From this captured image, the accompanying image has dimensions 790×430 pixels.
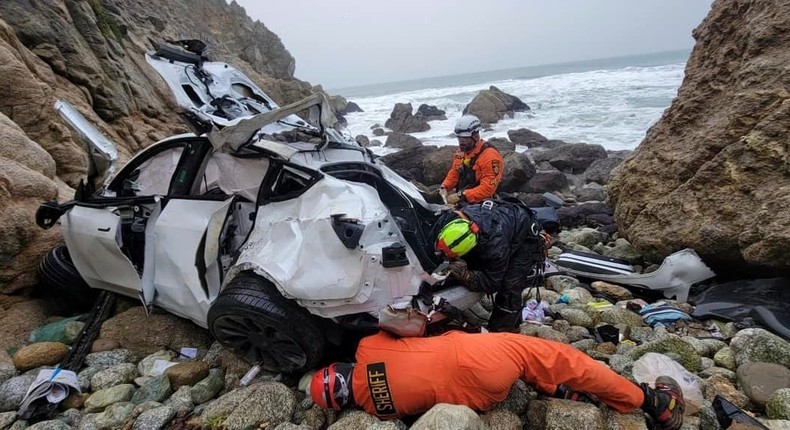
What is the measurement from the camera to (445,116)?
39.8 metres

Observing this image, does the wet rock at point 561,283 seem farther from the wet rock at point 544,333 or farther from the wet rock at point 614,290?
the wet rock at point 544,333

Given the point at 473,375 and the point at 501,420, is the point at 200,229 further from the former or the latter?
the point at 501,420

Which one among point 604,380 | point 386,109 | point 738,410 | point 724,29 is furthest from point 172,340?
point 386,109

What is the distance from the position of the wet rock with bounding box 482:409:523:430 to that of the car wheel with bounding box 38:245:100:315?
3.75m

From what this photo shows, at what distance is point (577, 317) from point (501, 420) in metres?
1.86

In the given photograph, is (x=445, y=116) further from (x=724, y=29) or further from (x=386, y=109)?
(x=724, y=29)

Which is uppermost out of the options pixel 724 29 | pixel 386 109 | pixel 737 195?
pixel 724 29

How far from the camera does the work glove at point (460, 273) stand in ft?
10.4

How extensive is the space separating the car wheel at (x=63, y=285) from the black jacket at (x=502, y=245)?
3372 millimetres

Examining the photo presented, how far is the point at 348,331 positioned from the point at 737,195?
157 inches

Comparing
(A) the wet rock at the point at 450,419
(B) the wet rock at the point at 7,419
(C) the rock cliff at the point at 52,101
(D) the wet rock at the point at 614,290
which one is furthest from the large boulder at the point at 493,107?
(B) the wet rock at the point at 7,419

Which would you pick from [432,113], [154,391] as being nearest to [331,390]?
[154,391]

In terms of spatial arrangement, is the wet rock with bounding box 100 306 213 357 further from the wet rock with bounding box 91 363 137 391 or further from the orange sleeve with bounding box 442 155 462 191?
the orange sleeve with bounding box 442 155 462 191

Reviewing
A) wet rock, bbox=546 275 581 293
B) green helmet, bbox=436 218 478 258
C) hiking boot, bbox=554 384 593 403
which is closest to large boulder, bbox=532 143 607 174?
wet rock, bbox=546 275 581 293
